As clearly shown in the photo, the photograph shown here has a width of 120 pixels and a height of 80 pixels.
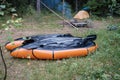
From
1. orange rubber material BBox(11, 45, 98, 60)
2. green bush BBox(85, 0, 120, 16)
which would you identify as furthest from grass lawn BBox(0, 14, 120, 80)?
green bush BBox(85, 0, 120, 16)

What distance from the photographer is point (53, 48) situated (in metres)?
6.34

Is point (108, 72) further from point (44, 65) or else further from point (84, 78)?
point (44, 65)

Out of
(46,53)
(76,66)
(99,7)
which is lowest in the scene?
(76,66)

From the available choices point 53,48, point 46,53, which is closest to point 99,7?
point 53,48

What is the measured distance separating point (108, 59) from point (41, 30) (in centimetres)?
430

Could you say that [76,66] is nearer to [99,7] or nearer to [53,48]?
[53,48]

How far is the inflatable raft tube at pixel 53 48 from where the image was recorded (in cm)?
614

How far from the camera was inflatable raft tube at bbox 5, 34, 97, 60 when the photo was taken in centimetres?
614

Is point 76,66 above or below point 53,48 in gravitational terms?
below

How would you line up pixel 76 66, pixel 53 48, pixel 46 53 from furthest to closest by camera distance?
pixel 53 48, pixel 46 53, pixel 76 66

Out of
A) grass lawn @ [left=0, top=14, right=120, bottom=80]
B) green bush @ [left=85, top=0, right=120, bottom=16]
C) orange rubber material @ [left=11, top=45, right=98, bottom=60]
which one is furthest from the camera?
green bush @ [left=85, top=0, right=120, bottom=16]

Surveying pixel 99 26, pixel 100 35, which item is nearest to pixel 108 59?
pixel 100 35

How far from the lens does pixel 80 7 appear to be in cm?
1417

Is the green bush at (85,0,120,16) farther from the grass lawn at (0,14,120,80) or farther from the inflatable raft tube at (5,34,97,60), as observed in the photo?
the inflatable raft tube at (5,34,97,60)
